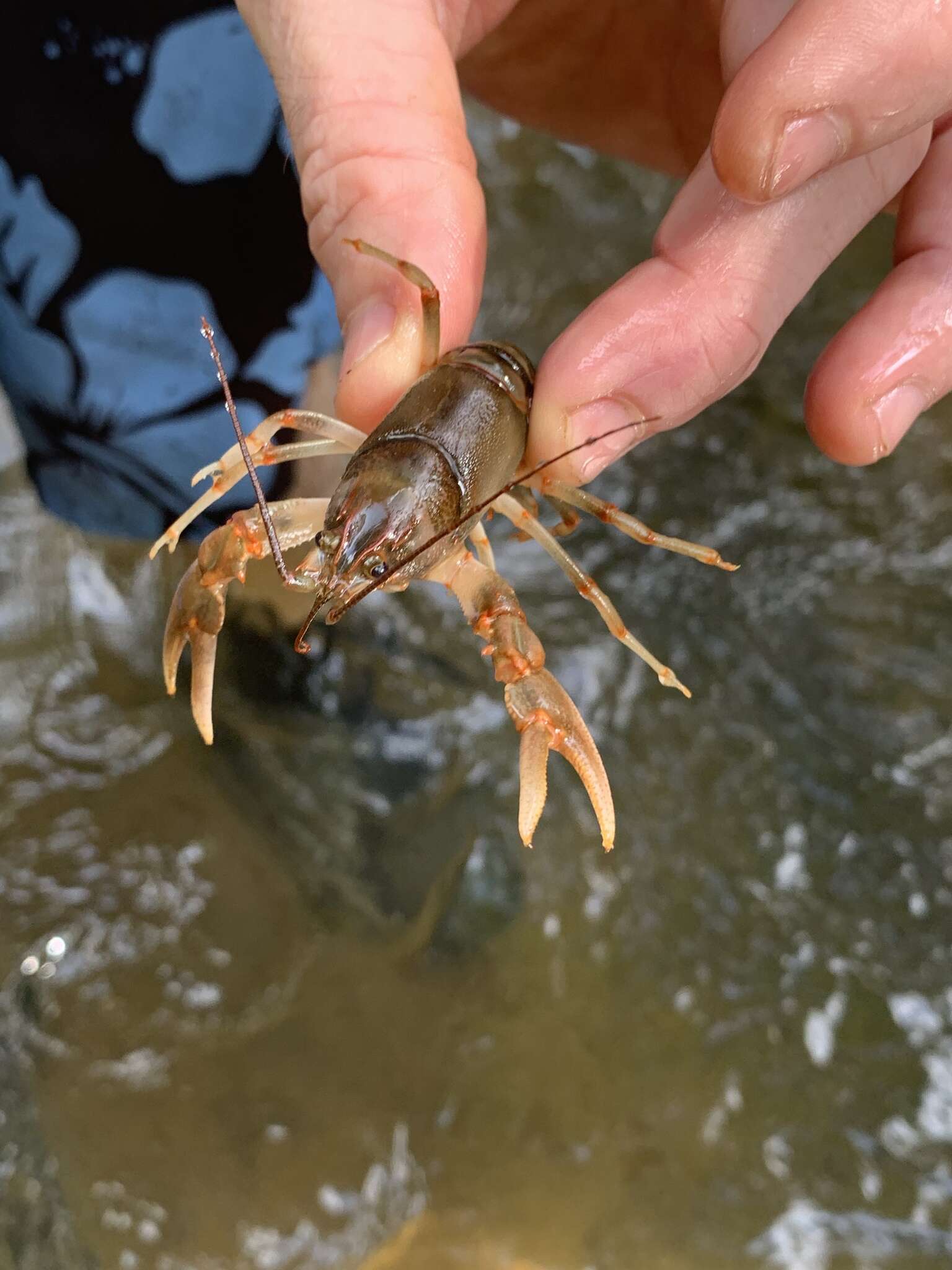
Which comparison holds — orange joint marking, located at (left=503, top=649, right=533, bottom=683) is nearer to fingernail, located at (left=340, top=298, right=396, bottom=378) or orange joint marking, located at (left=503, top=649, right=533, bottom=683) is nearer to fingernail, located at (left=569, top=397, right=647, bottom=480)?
fingernail, located at (left=569, top=397, right=647, bottom=480)

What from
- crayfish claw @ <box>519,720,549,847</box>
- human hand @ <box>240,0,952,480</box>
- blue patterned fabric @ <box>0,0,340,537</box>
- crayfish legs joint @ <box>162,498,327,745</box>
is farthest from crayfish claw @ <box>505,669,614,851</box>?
blue patterned fabric @ <box>0,0,340,537</box>

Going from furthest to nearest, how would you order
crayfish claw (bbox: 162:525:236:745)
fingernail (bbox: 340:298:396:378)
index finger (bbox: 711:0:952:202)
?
crayfish claw (bbox: 162:525:236:745) < fingernail (bbox: 340:298:396:378) < index finger (bbox: 711:0:952:202)

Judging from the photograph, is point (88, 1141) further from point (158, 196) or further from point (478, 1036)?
point (158, 196)

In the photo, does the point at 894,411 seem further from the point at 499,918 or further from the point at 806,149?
the point at 499,918

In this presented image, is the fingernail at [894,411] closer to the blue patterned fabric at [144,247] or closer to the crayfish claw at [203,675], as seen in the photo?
the crayfish claw at [203,675]

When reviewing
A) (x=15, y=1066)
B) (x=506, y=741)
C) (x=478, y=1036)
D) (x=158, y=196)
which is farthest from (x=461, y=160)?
(x=15, y=1066)
